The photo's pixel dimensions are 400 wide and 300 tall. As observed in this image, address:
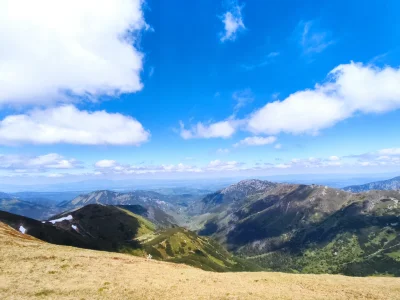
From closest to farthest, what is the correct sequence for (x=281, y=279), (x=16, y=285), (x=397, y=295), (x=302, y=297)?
(x=16, y=285) → (x=302, y=297) → (x=397, y=295) → (x=281, y=279)

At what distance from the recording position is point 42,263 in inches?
2173

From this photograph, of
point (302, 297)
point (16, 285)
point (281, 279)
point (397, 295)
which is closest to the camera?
point (16, 285)

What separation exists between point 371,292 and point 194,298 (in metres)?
35.0

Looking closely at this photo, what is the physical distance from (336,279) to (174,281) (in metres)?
38.6

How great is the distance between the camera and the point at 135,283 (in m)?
48.5

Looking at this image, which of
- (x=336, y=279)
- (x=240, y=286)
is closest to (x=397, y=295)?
(x=336, y=279)

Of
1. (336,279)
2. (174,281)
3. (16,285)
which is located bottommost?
(336,279)

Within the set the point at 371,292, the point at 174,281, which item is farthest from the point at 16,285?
the point at 371,292

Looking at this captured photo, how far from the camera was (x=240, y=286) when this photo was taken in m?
51.8

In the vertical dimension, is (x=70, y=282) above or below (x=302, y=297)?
above

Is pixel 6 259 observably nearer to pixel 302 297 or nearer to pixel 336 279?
pixel 302 297

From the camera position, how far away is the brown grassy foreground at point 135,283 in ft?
142

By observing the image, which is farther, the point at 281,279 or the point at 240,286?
the point at 281,279

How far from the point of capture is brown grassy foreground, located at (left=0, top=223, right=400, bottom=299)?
43.3 meters
